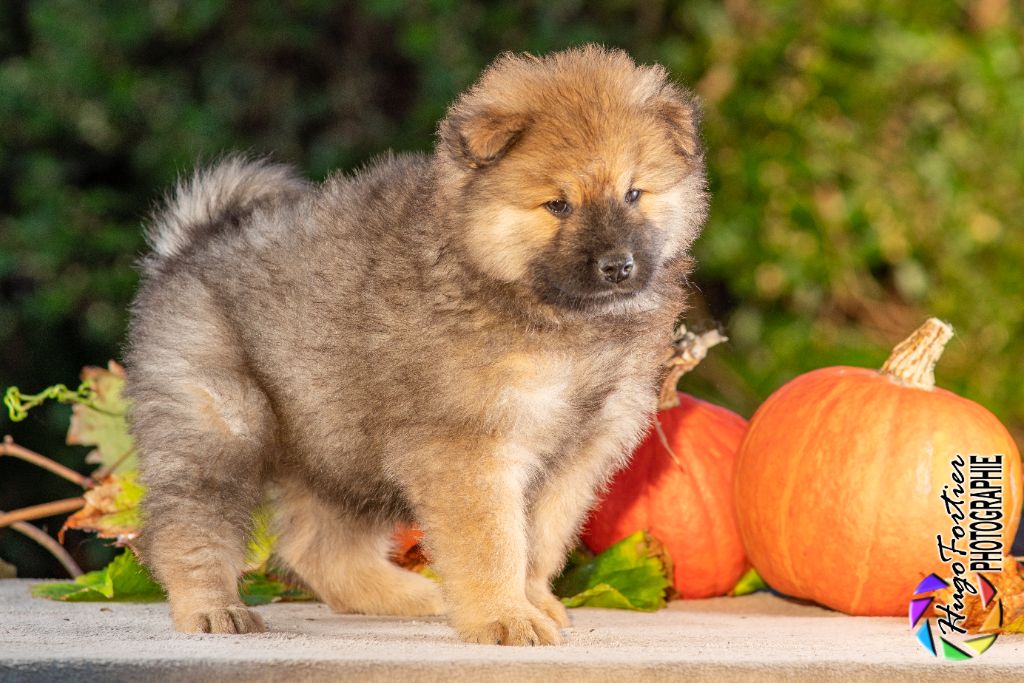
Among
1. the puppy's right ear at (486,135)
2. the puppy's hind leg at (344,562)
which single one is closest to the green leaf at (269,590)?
the puppy's hind leg at (344,562)

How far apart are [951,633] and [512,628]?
32.8 inches

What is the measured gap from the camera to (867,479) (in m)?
3.12

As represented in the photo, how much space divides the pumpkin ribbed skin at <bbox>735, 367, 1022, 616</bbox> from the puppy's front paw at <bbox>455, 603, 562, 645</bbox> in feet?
2.56

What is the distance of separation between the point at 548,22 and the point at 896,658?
3.73 m

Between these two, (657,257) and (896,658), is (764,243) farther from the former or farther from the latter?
(896,658)

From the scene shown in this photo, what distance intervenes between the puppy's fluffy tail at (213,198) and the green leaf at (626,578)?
118cm

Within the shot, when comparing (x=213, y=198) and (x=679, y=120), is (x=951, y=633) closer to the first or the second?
(x=679, y=120)

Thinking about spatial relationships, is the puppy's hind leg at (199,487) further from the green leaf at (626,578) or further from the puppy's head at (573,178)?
the green leaf at (626,578)

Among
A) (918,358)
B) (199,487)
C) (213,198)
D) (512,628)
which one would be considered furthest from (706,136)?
(512,628)

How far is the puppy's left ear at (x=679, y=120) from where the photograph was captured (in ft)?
9.48

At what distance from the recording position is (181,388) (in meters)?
3.03

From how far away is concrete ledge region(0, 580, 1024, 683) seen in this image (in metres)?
→ 2.13

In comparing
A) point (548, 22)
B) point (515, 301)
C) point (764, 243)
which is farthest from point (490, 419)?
point (764, 243)

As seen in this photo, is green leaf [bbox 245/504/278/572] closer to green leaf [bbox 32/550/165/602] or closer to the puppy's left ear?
green leaf [bbox 32/550/165/602]
